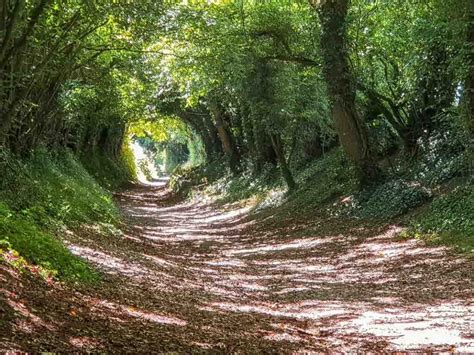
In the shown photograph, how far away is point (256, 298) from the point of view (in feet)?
30.1

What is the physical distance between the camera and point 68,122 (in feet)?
75.5

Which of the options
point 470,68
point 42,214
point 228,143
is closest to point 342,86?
point 470,68

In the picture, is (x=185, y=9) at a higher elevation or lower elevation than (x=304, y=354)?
higher

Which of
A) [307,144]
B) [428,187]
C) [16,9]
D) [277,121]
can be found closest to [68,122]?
[277,121]

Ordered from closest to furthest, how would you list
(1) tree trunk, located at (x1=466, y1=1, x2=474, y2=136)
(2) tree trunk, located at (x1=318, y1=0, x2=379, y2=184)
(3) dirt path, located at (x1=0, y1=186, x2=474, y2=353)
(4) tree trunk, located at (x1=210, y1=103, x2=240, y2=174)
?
(3) dirt path, located at (x1=0, y1=186, x2=474, y2=353), (1) tree trunk, located at (x1=466, y1=1, x2=474, y2=136), (2) tree trunk, located at (x1=318, y1=0, x2=379, y2=184), (4) tree trunk, located at (x1=210, y1=103, x2=240, y2=174)

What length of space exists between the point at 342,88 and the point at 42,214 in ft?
34.6

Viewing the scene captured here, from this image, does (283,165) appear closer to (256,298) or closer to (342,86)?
(342,86)

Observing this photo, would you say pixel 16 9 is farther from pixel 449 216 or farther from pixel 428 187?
pixel 428 187

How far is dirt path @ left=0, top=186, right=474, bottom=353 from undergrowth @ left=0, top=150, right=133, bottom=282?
56 cm

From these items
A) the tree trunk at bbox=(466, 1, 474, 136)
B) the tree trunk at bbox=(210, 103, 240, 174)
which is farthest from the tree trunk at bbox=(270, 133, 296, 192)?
the tree trunk at bbox=(466, 1, 474, 136)

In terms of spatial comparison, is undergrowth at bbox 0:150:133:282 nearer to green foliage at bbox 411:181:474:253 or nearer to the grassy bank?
the grassy bank

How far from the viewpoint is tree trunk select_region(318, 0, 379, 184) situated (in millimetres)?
17391

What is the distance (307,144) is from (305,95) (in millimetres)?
5562

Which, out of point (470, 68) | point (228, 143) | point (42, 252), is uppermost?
point (470, 68)
